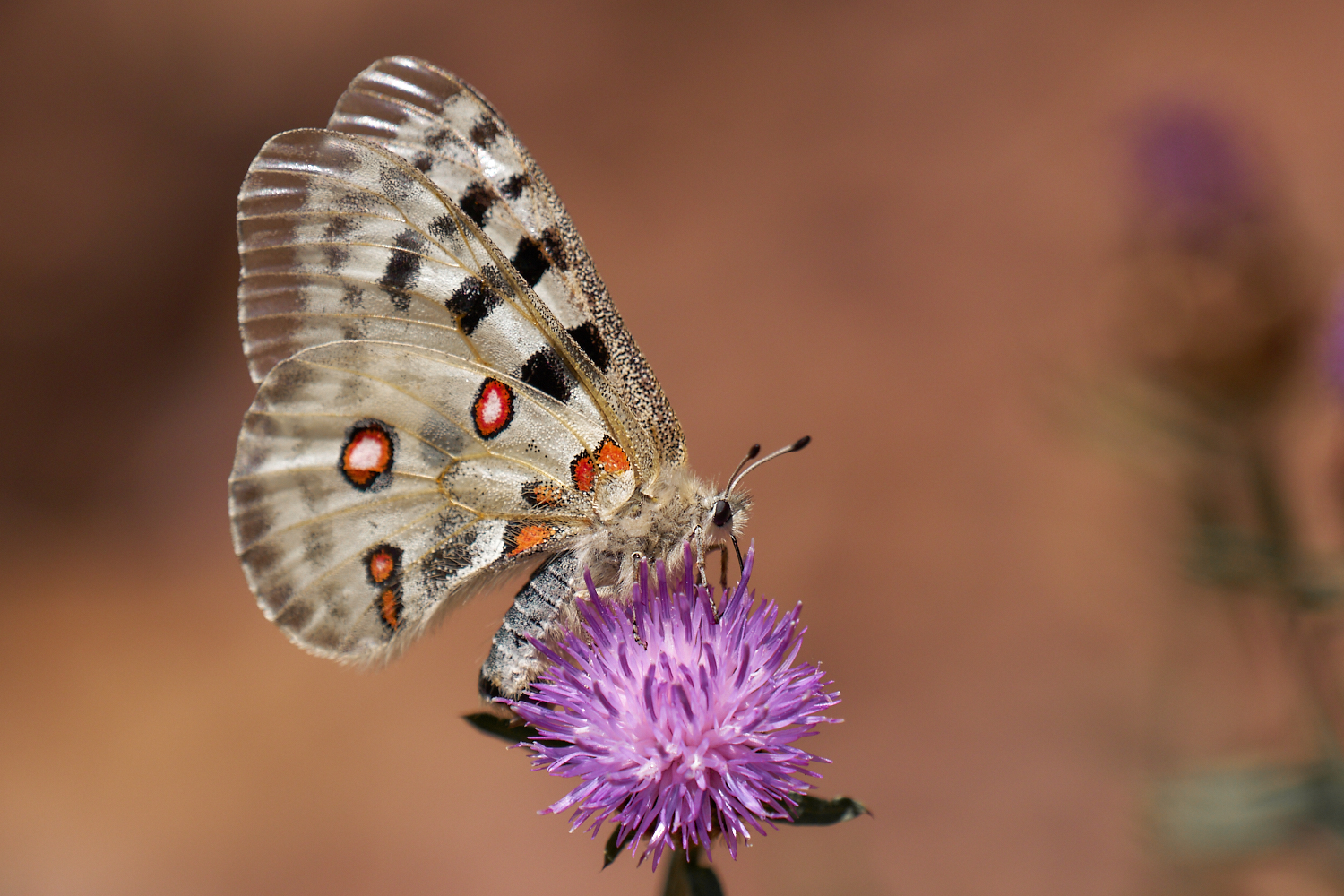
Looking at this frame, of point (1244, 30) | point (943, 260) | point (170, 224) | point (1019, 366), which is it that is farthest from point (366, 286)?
point (1244, 30)

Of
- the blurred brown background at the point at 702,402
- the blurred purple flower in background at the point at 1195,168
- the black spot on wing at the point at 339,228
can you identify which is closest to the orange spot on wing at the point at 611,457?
the black spot on wing at the point at 339,228

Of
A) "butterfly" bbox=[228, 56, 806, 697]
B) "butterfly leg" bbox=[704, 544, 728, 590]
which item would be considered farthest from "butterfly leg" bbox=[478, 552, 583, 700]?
"butterfly leg" bbox=[704, 544, 728, 590]

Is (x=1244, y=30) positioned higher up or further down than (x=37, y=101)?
further down

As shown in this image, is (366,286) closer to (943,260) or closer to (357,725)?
(357,725)

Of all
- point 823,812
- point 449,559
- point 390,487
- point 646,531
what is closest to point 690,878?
point 823,812

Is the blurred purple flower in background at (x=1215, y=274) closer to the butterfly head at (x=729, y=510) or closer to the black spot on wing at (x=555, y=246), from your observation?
the butterfly head at (x=729, y=510)

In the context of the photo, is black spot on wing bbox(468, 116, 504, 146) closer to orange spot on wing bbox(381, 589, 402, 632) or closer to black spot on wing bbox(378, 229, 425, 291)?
black spot on wing bbox(378, 229, 425, 291)
